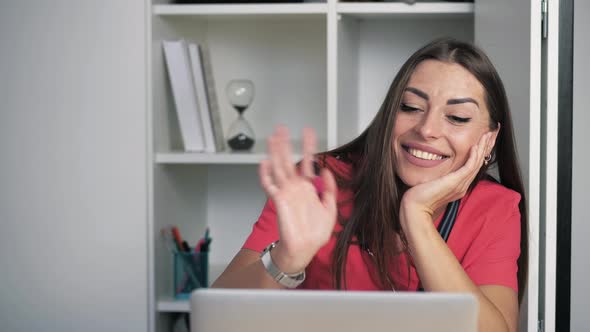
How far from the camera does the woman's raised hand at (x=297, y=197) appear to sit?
108cm

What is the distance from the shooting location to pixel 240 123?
7.75 feet

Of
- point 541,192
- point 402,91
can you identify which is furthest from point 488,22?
point 541,192

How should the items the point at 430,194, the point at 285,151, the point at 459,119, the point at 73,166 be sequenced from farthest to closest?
the point at 73,166 < the point at 459,119 < the point at 430,194 < the point at 285,151

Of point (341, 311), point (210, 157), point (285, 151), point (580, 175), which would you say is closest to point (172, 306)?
point (210, 157)

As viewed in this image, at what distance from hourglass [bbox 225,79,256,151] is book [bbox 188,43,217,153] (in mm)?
66

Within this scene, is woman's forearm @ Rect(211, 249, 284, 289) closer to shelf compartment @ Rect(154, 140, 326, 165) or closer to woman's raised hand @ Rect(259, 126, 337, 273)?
woman's raised hand @ Rect(259, 126, 337, 273)

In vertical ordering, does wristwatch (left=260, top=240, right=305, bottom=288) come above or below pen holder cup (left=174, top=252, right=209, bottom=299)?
above

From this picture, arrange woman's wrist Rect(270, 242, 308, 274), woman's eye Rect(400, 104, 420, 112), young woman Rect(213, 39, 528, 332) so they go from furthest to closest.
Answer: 1. woman's eye Rect(400, 104, 420, 112)
2. young woman Rect(213, 39, 528, 332)
3. woman's wrist Rect(270, 242, 308, 274)

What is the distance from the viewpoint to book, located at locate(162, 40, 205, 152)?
7.41 ft

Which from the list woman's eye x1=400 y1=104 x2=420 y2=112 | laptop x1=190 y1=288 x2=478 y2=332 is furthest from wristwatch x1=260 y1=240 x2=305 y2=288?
woman's eye x1=400 y1=104 x2=420 y2=112

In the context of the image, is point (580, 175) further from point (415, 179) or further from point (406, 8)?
point (406, 8)

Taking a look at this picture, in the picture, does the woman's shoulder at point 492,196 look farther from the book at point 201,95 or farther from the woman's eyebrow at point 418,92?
the book at point 201,95

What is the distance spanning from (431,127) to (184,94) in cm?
89

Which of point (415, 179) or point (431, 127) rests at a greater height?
point (431, 127)
